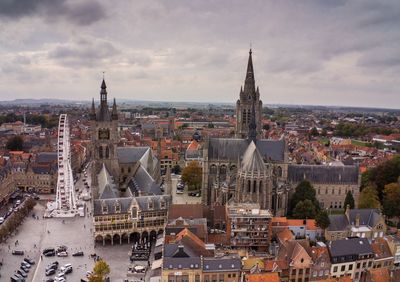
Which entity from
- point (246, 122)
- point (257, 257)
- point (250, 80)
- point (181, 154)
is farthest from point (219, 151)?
point (181, 154)

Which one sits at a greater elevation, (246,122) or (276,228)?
(246,122)

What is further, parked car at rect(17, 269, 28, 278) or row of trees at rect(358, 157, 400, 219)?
row of trees at rect(358, 157, 400, 219)

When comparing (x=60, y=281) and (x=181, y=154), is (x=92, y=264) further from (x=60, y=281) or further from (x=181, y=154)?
(x=181, y=154)

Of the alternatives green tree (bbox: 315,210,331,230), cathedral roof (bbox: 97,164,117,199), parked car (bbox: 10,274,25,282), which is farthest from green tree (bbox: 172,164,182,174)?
parked car (bbox: 10,274,25,282)

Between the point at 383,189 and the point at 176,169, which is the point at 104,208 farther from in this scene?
the point at 383,189

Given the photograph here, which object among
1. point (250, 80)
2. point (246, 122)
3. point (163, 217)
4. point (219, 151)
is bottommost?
point (163, 217)

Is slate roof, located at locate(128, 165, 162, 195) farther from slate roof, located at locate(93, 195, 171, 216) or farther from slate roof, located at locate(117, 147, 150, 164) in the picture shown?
slate roof, located at locate(117, 147, 150, 164)
